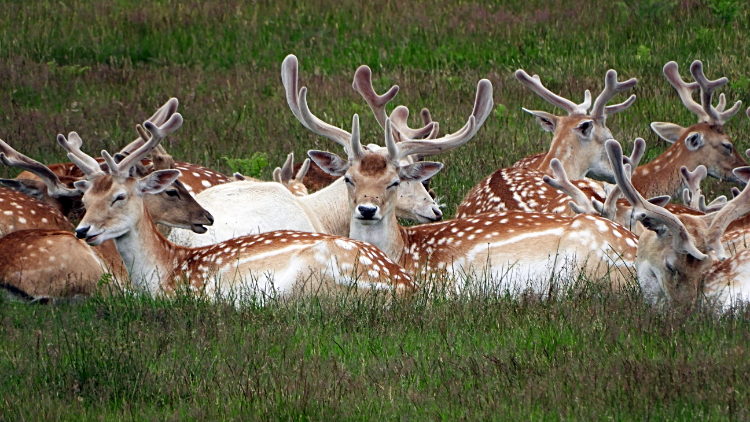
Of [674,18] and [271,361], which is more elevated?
[674,18]

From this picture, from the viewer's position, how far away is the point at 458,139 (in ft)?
22.9

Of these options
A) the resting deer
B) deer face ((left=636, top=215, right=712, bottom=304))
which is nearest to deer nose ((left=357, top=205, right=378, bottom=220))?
the resting deer

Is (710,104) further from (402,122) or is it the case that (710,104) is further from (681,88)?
(402,122)

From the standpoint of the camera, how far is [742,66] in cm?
1145

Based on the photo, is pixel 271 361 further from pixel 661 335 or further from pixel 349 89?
pixel 349 89

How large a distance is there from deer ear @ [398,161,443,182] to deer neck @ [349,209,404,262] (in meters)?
0.35

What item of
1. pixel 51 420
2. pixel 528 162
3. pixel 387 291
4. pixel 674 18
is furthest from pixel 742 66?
pixel 51 420

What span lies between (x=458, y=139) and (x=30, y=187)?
9.85 ft

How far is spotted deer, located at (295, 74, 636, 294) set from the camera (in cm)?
603

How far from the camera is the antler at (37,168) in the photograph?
7.05 metres

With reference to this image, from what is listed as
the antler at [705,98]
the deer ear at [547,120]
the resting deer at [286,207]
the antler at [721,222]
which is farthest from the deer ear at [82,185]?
the antler at [705,98]

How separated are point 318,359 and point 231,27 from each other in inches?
407

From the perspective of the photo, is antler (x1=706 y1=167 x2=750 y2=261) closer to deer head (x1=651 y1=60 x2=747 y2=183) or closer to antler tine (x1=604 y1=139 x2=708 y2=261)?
antler tine (x1=604 y1=139 x2=708 y2=261)

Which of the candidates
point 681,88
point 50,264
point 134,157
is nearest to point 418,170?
point 134,157
